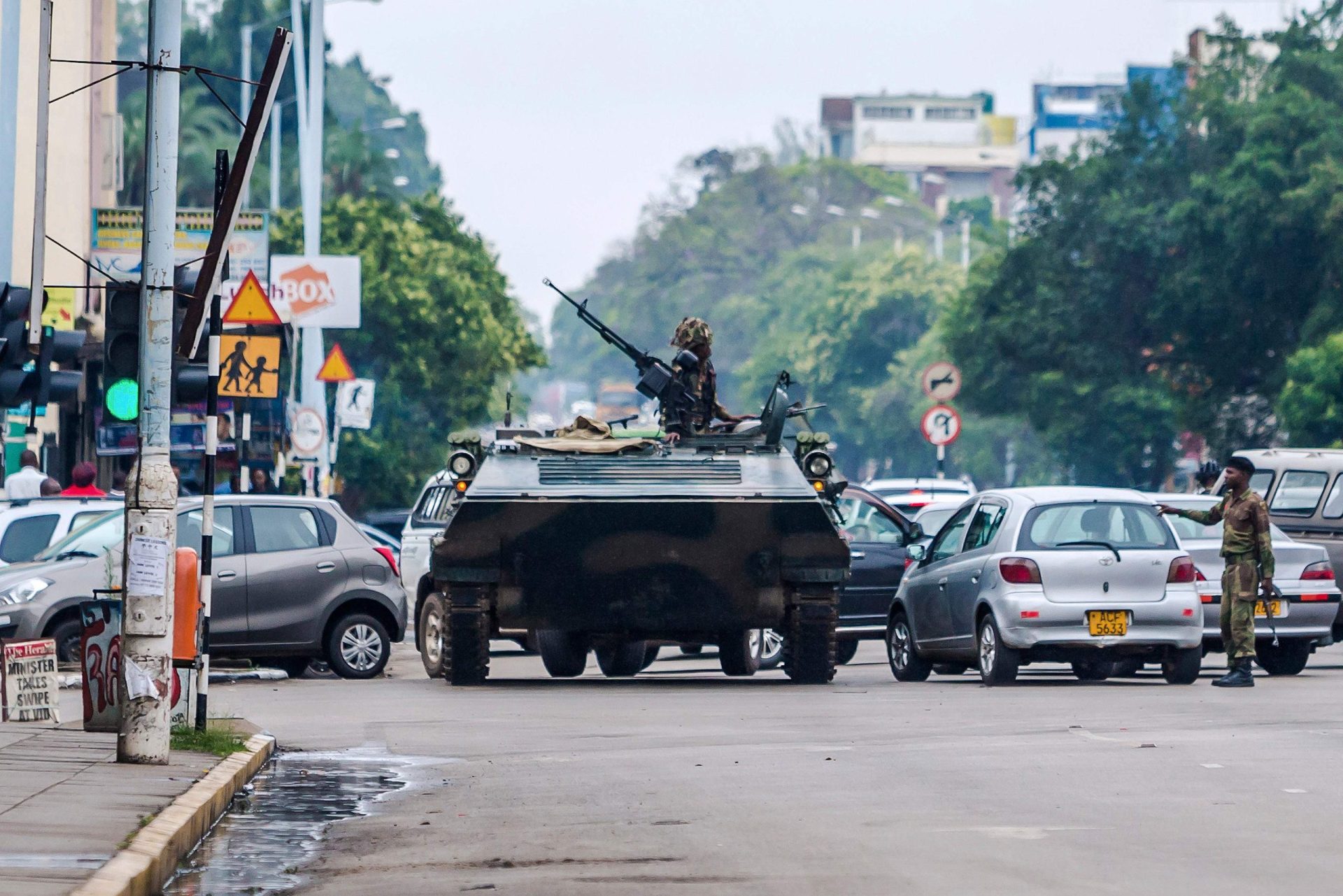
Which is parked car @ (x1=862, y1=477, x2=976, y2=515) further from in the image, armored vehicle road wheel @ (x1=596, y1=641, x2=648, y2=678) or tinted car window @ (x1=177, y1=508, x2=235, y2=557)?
tinted car window @ (x1=177, y1=508, x2=235, y2=557)

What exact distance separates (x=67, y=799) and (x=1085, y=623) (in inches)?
380

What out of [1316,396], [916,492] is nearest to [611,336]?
[916,492]

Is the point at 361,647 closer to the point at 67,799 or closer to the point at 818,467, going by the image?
the point at 818,467

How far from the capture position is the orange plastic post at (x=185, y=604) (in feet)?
45.2

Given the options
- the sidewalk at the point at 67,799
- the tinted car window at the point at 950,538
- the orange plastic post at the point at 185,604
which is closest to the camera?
the sidewalk at the point at 67,799

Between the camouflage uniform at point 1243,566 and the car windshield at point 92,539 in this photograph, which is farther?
the car windshield at point 92,539

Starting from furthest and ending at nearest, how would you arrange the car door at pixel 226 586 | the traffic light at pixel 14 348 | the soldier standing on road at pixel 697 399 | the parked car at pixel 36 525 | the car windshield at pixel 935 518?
the car windshield at pixel 935 518 → the parked car at pixel 36 525 → the car door at pixel 226 586 → the soldier standing on road at pixel 697 399 → the traffic light at pixel 14 348

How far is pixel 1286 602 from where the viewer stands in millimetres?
19562

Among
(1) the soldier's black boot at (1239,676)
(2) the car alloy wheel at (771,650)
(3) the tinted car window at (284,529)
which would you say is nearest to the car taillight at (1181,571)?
(1) the soldier's black boot at (1239,676)

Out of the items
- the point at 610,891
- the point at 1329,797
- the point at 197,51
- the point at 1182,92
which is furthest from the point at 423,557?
the point at 197,51

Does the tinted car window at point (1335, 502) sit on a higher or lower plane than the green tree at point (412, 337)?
lower

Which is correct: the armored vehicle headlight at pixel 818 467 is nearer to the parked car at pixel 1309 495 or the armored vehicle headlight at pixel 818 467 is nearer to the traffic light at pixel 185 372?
the parked car at pixel 1309 495

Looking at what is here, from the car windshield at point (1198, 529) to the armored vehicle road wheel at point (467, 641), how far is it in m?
5.82

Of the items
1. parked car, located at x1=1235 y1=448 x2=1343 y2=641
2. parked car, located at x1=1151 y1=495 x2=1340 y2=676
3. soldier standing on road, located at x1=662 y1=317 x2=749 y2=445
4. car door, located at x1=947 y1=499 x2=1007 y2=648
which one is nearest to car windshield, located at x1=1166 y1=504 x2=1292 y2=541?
parked car, located at x1=1151 y1=495 x2=1340 y2=676
